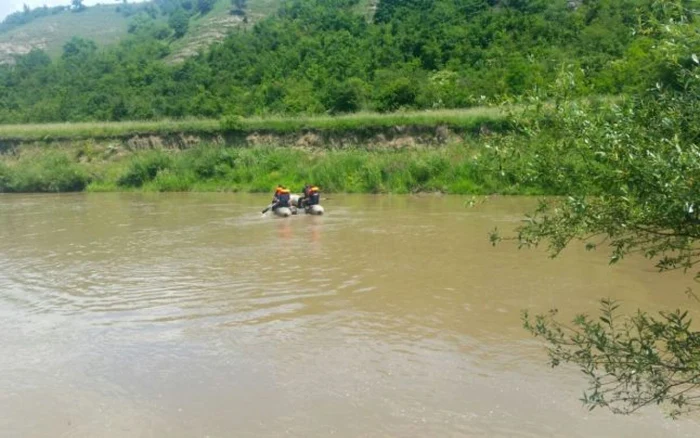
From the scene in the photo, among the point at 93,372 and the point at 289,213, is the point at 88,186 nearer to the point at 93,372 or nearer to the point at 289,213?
the point at 289,213

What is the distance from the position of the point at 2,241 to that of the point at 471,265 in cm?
1345

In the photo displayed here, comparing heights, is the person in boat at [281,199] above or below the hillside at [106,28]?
below

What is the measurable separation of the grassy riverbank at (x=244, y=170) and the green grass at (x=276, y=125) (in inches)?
45.8

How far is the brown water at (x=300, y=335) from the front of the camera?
6.57 metres

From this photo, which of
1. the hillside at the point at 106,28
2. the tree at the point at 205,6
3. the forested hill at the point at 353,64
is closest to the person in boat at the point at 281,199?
the forested hill at the point at 353,64

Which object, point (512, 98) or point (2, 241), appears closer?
point (512, 98)

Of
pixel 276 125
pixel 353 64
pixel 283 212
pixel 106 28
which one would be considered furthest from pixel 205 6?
pixel 283 212

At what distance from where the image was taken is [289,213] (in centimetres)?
2166

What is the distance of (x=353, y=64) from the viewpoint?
155 feet

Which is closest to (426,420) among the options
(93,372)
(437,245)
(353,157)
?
(93,372)

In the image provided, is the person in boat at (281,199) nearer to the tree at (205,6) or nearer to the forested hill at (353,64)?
the forested hill at (353,64)

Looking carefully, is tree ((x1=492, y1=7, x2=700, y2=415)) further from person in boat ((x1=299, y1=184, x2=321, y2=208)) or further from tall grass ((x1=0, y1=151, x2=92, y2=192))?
tall grass ((x1=0, y1=151, x2=92, y2=192))

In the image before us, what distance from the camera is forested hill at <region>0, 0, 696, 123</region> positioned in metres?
38.8

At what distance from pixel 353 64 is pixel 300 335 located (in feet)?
131
